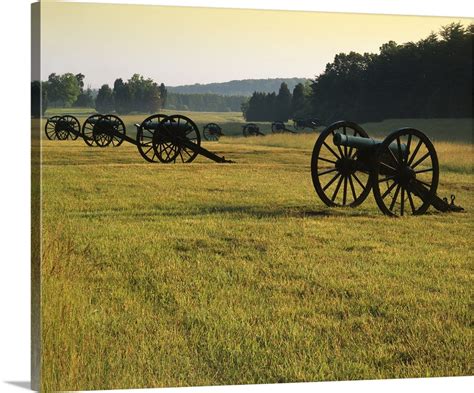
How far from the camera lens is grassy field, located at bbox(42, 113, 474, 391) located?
576 centimetres

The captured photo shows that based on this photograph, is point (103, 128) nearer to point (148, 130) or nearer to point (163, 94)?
point (148, 130)

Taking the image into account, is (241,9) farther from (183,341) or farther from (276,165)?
(276,165)

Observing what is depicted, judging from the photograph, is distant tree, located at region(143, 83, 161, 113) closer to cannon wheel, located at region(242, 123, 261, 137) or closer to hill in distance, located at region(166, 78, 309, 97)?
hill in distance, located at region(166, 78, 309, 97)

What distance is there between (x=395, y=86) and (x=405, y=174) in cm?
149

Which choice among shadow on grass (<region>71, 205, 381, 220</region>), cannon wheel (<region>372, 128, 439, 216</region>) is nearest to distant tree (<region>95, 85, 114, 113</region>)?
shadow on grass (<region>71, 205, 381, 220</region>)

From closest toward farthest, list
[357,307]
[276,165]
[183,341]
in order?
[183,341]
[357,307]
[276,165]

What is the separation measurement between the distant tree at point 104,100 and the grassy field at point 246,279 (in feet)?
2.70

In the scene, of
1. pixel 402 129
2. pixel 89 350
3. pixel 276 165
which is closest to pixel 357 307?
pixel 89 350

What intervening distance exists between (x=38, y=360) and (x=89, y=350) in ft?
1.15

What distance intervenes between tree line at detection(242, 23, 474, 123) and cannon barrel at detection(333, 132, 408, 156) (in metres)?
0.65

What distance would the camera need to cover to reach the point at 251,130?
845 cm

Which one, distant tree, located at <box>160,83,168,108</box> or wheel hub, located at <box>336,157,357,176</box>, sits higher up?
distant tree, located at <box>160,83,168,108</box>
